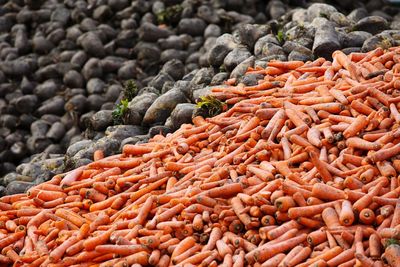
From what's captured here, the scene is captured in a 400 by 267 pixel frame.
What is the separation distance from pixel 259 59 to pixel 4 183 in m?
2.75

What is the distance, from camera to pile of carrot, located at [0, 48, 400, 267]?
4.53 m

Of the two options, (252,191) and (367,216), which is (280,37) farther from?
(367,216)

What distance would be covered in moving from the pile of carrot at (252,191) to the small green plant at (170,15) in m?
3.76

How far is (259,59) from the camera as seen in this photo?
702cm

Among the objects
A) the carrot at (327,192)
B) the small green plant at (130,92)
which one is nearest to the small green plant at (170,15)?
the small green plant at (130,92)

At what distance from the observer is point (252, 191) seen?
4.92 meters

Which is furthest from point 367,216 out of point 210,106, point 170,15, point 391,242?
point 170,15

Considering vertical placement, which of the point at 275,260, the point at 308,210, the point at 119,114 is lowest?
the point at 119,114

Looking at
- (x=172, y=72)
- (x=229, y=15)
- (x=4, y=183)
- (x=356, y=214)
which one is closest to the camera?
(x=356, y=214)

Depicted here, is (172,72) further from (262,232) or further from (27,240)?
(262,232)

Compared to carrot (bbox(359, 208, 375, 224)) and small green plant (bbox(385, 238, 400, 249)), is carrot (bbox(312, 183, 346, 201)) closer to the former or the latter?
carrot (bbox(359, 208, 375, 224))

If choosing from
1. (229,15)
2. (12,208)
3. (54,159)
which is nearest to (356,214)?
(12,208)

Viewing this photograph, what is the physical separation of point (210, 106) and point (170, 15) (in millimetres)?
3775

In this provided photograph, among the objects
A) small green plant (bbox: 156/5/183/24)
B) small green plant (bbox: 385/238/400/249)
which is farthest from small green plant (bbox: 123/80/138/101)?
small green plant (bbox: 385/238/400/249)
